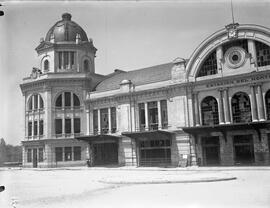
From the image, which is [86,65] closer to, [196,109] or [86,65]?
[86,65]

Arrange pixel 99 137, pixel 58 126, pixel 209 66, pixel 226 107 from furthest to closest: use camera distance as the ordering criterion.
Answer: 1. pixel 58 126
2. pixel 99 137
3. pixel 209 66
4. pixel 226 107

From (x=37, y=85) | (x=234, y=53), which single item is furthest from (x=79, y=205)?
(x=37, y=85)

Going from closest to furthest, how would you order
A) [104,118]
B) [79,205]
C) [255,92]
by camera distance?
[79,205] < [255,92] < [104,118]

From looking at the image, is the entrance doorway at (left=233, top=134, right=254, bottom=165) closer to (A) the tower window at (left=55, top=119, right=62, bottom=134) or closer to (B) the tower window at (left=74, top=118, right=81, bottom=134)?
(B) the tower window at (left=74, top=118, right=81, bottom=134)

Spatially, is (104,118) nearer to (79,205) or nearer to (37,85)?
(37,85)

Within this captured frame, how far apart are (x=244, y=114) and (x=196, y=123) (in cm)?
484

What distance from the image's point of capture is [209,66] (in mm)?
34219

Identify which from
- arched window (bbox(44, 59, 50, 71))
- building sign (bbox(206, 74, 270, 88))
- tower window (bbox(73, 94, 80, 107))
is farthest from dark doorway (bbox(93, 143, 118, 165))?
building sign (bbox(206, 74, 270, 88))

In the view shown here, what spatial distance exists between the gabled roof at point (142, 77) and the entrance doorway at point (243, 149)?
33.0 ft

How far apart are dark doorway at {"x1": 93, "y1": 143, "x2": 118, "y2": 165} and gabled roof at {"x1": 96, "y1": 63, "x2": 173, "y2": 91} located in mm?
6988

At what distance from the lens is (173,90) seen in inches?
1419

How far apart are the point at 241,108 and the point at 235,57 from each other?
16.2ft

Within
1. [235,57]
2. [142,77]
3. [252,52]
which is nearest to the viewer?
[252,52]

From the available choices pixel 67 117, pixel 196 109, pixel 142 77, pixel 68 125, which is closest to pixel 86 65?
pixel 67 117
